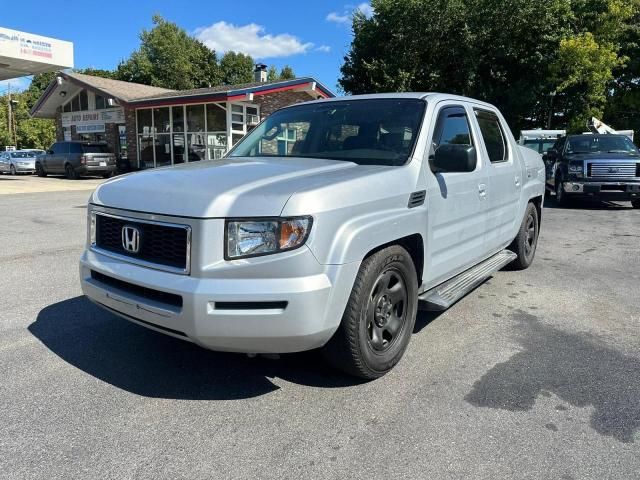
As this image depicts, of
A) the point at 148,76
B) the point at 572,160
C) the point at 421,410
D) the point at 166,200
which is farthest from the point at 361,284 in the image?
the point at 148,76

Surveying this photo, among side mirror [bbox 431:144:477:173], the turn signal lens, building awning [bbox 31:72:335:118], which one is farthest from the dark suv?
the turn signal lens

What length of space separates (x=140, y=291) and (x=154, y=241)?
31 cm

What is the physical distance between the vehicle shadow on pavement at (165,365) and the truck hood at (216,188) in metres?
1.10

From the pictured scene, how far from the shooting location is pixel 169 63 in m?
55.2

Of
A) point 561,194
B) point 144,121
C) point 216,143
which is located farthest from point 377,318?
point 144,121

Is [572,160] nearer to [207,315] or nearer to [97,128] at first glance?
[207,315]

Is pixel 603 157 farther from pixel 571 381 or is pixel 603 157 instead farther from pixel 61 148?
pixel 61 148

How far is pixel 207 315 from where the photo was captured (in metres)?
2.66

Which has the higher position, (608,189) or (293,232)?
(293,232)

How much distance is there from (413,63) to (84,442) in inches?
1151

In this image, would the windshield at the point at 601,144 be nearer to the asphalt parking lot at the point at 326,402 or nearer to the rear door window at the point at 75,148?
the asphalt parking lot at the point at 326,402

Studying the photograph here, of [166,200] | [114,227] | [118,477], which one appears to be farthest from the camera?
[114,227]

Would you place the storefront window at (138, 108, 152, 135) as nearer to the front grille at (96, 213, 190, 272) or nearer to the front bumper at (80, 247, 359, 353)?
the front grille at (96, 213, 190, 272)

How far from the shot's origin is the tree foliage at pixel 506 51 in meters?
25.4
